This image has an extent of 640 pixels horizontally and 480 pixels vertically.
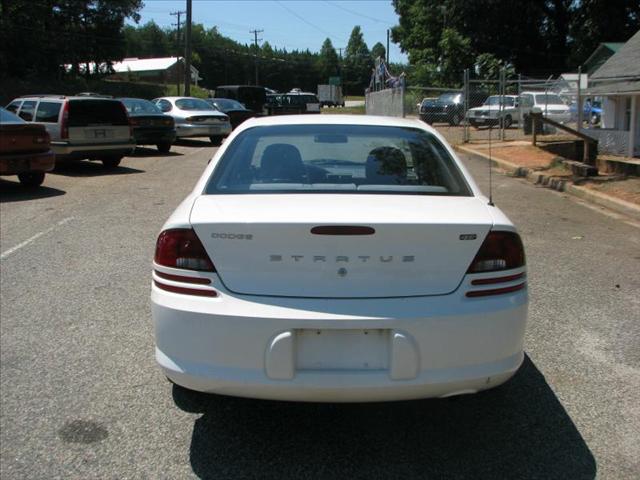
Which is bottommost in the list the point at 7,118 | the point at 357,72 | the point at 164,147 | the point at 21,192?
the point at 21,192

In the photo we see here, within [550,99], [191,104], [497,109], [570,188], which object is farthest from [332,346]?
[550,99]

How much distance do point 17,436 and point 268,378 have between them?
4.98 ft

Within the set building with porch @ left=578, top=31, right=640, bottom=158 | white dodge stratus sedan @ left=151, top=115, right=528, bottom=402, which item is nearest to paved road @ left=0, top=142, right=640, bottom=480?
white dodge stratus sedan @ left=151, top=115, right=528, bottom=402

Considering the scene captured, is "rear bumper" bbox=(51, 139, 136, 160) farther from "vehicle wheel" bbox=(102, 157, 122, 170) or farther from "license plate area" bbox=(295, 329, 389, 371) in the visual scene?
"license plate area" bbox=(295, 329, 389, 371)

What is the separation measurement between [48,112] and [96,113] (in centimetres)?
98

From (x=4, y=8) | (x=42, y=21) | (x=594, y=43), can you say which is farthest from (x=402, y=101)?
(x=42, y=21)

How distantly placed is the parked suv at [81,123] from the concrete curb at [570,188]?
8927 millimetres

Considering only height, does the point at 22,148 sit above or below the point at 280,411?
above

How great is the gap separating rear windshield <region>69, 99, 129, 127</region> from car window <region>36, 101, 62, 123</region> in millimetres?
291

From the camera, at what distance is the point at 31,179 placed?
12180 mm

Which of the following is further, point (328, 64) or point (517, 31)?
point (328, 64)

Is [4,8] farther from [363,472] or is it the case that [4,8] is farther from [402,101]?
[363,472]

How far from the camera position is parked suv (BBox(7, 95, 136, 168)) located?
13953 mm

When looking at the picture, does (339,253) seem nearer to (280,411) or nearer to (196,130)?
(280,411)
